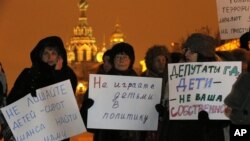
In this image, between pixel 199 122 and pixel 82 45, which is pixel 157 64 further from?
pixel 82 45

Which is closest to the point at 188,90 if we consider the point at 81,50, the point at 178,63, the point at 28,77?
the point at 178,63

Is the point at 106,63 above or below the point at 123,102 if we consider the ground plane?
above

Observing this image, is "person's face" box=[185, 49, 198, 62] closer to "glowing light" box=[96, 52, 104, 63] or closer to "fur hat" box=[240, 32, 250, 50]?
"fur hat" box=[240, 32, 250, 50]

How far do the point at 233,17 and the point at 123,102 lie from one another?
1.87 metres

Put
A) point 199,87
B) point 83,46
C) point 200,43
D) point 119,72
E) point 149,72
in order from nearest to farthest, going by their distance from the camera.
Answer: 1. point 200,43
2. point 199,87
3. point 119,72
4. point 149,72
5. point 83,46

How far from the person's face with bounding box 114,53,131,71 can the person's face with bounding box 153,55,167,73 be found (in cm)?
37

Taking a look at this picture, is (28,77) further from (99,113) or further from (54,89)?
(99,113)

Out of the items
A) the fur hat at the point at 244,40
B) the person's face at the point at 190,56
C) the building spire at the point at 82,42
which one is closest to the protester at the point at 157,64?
the fur hat at the point at 244,40

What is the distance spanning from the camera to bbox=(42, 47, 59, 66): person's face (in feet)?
32.2

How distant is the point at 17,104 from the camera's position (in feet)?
32.6

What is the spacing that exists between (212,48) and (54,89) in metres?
1.81

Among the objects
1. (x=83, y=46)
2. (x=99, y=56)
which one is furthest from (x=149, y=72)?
(x=83, y=46)

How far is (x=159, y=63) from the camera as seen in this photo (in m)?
10.5

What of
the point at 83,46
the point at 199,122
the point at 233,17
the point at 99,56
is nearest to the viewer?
the point at 199,122
